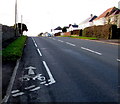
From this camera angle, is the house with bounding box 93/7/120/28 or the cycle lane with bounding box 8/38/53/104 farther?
the house with bounding box 93/7/120/28

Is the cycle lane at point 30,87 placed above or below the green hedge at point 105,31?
below

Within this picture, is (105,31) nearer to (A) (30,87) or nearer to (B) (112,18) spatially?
(B) (112,18)

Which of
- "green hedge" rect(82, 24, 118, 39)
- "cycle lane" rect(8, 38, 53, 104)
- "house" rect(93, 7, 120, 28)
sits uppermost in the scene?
"house" rect(93, 7, 120, 28)

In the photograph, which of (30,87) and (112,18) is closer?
(30,87)

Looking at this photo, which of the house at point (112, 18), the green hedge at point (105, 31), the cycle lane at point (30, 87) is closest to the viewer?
the cycle lane at point (30, 87)

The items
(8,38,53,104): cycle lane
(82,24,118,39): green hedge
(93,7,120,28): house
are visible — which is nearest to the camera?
(8,38,53,104): cycle lane

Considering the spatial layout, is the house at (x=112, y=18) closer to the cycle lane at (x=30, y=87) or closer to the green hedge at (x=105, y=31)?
the green hedge at (x=105, y=31)

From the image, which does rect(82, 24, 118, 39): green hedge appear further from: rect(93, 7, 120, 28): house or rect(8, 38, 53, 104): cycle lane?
rect(8, 38, 53, 104): cycle lane

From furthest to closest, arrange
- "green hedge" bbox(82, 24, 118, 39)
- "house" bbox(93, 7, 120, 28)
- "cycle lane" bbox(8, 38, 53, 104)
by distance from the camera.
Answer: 1. "house" bbox(93, 7, 120, 28)
2. "green hedge" bbox(82, 24, 118, 39)
3. "cycle lane" bbox(8, 38, 53, 104)

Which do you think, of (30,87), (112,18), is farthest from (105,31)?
(30,87)

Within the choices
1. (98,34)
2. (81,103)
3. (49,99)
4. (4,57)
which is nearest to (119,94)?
(81,103)

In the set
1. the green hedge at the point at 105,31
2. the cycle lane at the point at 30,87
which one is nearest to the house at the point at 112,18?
the green hedge at the point at 105,31

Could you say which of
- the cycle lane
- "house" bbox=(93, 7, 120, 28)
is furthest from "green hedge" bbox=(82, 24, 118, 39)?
the cycle lane

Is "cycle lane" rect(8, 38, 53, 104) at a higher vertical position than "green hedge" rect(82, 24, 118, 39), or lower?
lower
